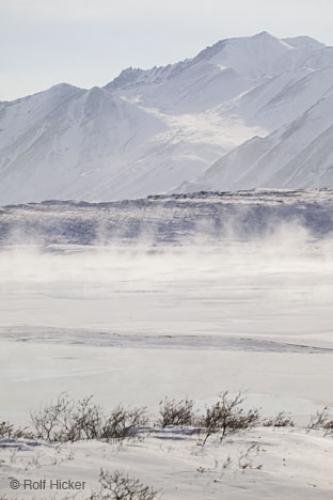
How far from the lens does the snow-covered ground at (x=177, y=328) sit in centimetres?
921

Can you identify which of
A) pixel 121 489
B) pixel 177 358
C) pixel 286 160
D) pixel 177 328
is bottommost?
pixel 177 358

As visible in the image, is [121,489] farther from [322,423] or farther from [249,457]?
[322,423]

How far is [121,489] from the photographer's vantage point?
26.2 feet

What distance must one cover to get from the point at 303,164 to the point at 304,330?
10859 centimetres

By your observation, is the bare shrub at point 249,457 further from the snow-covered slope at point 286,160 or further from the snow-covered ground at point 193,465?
the snow-covered slope at point 286,160

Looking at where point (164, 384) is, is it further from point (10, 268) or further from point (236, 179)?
point (236, 179)

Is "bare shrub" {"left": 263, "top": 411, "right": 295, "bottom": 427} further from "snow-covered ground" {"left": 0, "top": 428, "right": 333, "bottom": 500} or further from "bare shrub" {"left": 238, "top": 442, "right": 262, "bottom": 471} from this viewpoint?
"bare shrub" {"left": 238, "top": 442, "right": 262, "bottom": 471}

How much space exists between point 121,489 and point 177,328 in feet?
58.0

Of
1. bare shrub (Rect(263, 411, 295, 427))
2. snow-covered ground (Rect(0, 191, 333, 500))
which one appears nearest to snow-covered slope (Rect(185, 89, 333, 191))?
snow-covered ground (Rect(0, 191, 333, 500))

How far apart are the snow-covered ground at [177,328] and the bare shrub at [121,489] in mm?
221

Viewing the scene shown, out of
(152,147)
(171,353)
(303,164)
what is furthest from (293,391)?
(152,147)

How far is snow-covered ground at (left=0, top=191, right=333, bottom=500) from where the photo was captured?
30.2 feet

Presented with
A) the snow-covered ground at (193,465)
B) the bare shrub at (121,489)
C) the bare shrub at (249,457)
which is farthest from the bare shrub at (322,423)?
the bare shrub at (121,489)

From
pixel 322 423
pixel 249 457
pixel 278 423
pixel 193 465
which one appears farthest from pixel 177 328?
pixel 193 465
